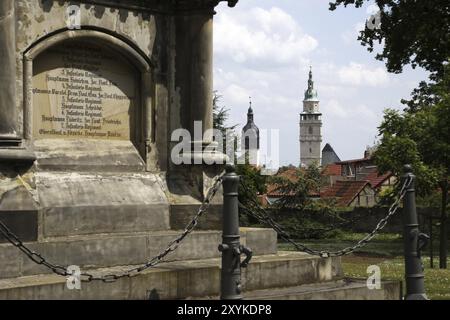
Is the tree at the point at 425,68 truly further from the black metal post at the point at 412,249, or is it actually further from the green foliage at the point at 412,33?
the black metal post at the point at 412,249

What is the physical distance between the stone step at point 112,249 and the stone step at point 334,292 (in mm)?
859

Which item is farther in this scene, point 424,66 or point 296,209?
point 296,209

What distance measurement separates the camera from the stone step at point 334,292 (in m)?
8.39

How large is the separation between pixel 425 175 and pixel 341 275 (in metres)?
15.8

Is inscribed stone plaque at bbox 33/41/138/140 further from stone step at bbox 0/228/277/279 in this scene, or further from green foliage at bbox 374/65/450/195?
green foliage at bbox 374/65/450/195

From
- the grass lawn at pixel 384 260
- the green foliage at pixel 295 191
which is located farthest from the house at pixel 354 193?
the grass lawn at pixel 384 260

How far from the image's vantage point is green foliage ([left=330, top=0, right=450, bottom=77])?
20828 millimetres

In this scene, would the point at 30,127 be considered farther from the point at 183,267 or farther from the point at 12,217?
the point at 183,267

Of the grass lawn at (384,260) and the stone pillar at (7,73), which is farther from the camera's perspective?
the grass lawn at (384,260)

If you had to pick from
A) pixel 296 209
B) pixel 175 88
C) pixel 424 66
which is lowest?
pixel 296 209

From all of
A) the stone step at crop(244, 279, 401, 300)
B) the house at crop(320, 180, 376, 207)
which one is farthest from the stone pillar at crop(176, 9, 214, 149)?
the house at crop(320, 180, 376, 207)

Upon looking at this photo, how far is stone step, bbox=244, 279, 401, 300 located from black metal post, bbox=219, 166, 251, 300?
3.57 feet

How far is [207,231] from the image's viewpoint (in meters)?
9.41
